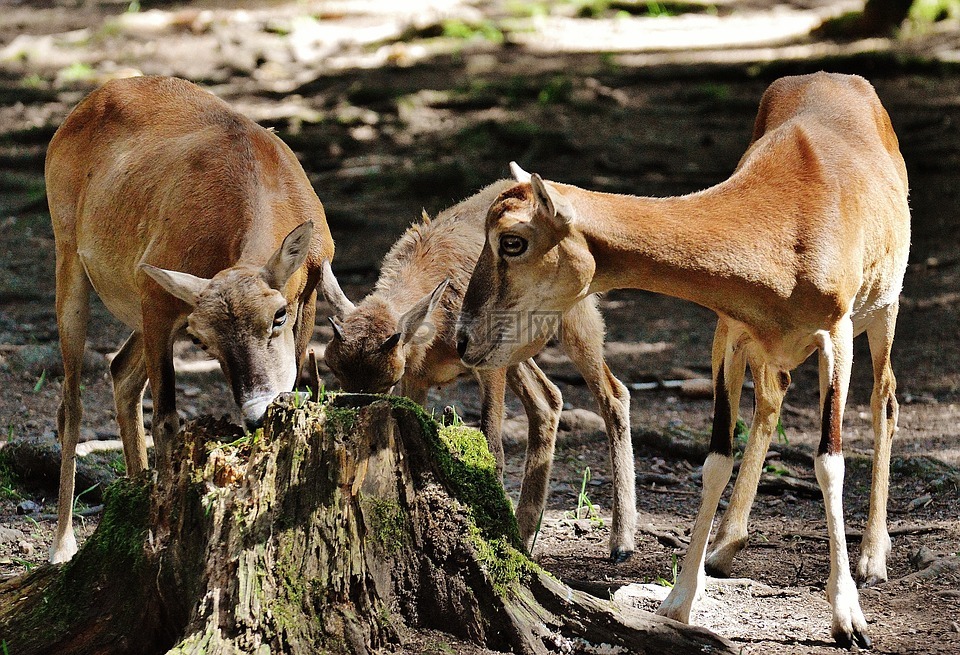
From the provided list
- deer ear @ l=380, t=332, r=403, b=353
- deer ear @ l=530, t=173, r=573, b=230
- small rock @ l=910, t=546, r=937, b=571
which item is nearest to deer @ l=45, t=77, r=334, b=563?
deer ear @ l=380, t=332, r=403, b=353

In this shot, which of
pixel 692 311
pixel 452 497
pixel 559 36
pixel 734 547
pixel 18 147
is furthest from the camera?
pixel 559 36

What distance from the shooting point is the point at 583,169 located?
14.9 m

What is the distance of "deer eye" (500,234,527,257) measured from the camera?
15.5 feet

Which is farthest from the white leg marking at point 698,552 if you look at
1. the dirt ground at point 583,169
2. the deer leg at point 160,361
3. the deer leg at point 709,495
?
the deer leg at point 160,361

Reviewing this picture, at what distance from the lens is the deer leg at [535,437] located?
21.9 feet

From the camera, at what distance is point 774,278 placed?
15.9ft

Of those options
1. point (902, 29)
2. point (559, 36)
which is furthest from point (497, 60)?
point (902, 29)

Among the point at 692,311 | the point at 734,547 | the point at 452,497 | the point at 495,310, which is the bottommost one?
the point at 692,311

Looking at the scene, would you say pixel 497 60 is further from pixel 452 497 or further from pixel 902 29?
pixel 452 497

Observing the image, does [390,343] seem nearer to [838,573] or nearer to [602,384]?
[602,384]

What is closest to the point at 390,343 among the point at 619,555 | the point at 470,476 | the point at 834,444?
the point at 470,476

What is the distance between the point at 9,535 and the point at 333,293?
92.5 inches

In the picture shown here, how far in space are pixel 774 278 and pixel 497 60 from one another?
1625 cm

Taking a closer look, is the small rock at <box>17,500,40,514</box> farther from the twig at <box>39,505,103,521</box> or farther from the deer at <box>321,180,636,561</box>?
the deer at <box>321,180,636,561</box>
